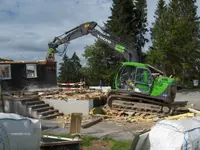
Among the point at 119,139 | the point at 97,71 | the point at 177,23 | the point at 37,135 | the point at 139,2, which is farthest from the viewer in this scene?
the point at 139,2

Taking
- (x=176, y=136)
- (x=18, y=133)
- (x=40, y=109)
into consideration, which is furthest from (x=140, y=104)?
(x=18, y=133)

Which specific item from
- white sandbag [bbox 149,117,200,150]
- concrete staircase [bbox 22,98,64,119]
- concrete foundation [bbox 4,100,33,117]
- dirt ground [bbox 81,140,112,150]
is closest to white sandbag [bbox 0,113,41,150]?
white sandbag [bbox 149,117,200,150]

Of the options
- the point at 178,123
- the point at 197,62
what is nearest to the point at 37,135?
the point at 178,123

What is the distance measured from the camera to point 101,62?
45.5 meters

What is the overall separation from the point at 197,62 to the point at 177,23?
555 cm

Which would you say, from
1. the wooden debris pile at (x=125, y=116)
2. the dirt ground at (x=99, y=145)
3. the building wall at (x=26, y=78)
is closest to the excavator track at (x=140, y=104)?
the wooden debris pile at (x=125, y=116)

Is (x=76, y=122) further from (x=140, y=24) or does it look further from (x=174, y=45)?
(x=140, y=24)

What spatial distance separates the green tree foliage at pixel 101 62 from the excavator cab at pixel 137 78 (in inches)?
993

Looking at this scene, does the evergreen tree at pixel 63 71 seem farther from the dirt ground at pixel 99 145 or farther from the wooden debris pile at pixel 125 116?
the dirt ground at pixel 99 145

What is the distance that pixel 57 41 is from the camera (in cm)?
2431

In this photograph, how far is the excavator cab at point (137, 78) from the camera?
56.0 ft

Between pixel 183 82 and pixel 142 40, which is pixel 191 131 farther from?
pixel 142 40

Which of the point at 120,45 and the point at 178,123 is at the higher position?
the point at 120,45

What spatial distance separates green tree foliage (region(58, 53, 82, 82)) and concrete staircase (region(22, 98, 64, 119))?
2935cm
